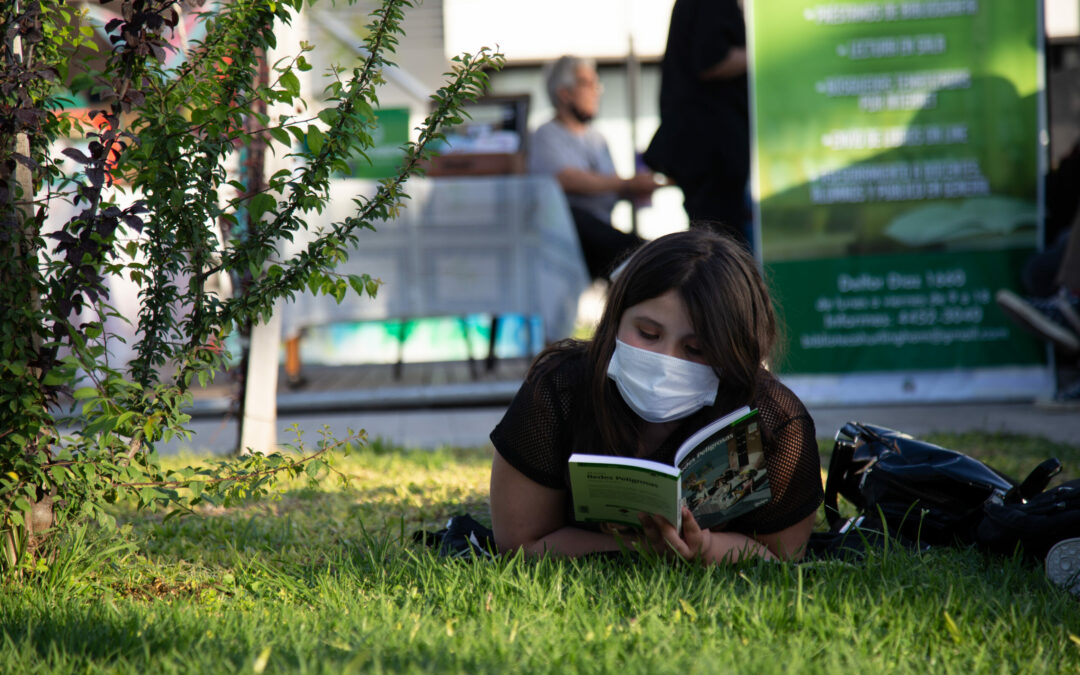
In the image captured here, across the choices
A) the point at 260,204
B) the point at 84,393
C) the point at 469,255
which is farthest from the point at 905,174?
the point at 84,393

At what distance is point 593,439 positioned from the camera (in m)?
2.38

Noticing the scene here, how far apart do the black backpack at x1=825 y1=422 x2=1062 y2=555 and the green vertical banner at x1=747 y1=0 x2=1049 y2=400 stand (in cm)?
282

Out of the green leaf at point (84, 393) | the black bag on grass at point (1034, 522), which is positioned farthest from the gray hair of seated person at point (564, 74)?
the green leaf at point (84, 393)

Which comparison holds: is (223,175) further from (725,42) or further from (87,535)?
(725,42)

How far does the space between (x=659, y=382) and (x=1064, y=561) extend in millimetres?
1009

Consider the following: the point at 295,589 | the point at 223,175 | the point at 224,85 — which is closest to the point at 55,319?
the point at 223,175

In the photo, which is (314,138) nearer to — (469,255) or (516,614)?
(516,614)

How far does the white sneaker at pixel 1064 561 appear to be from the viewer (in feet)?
7.59

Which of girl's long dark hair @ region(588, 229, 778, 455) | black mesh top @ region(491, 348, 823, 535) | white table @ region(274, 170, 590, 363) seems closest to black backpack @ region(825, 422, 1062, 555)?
black mesh top @ region(491, 348, 823, 535)

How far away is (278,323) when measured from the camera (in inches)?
163

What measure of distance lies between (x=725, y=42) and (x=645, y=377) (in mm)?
3746

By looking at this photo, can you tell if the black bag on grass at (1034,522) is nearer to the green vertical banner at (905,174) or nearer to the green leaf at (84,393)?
the green leaf at (84,393)

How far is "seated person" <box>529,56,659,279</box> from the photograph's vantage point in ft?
22.6

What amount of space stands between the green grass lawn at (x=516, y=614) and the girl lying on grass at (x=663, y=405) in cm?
10
